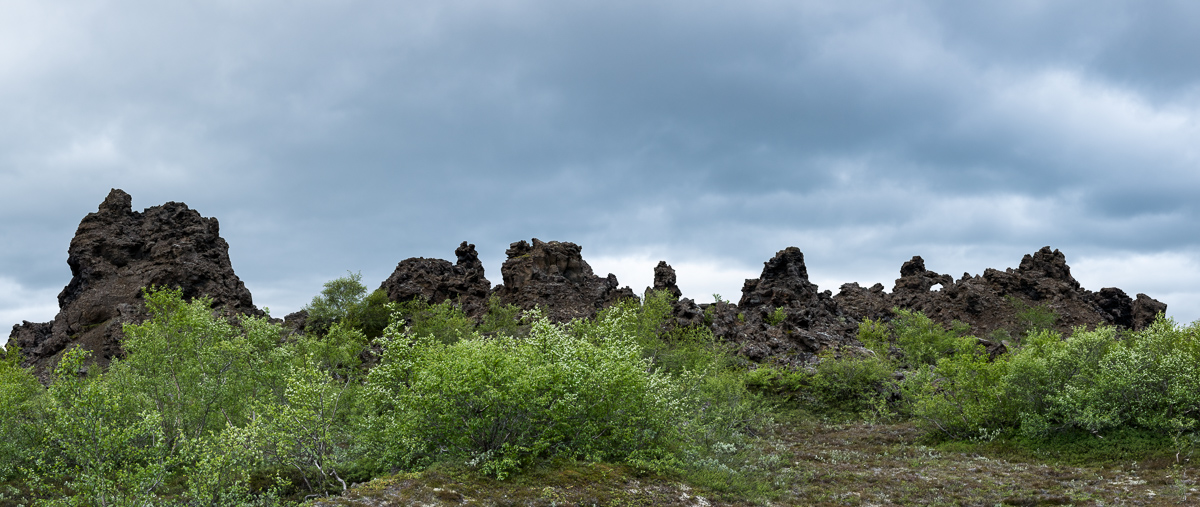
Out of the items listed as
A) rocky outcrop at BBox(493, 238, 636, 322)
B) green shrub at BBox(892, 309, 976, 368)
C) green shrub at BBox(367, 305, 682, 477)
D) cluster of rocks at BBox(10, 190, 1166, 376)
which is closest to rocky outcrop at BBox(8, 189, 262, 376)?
cluster of rocks at BBox(10, 190, 1166, 376)

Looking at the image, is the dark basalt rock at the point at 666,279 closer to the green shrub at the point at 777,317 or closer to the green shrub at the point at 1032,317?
the green shrub at the point at 777,317

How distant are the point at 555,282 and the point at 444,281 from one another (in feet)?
52.9

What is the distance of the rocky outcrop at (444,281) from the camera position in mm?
85625

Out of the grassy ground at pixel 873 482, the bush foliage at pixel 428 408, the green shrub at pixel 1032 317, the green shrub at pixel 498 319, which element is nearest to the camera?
the grassy ground at pixel 873 482

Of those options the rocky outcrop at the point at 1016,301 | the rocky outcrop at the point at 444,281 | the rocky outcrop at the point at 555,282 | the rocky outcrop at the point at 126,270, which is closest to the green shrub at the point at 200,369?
the rocky outcrop at the point at 126,270

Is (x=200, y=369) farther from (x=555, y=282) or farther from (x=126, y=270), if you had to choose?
(x=555, y=282)

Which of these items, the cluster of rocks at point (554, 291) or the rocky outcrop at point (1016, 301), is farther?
the rocky outcrop at point (1016, 301)

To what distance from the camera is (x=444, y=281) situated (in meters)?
89.0

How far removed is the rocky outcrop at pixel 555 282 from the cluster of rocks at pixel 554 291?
0.18 meters

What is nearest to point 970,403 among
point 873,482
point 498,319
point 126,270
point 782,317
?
point 873,482

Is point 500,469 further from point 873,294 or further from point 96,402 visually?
point 873,294

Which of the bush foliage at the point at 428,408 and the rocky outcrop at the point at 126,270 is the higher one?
the rocky outcrop at the point at 126,270

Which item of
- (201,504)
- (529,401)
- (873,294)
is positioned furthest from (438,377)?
(873,294)

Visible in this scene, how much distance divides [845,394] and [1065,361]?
19.0 m
